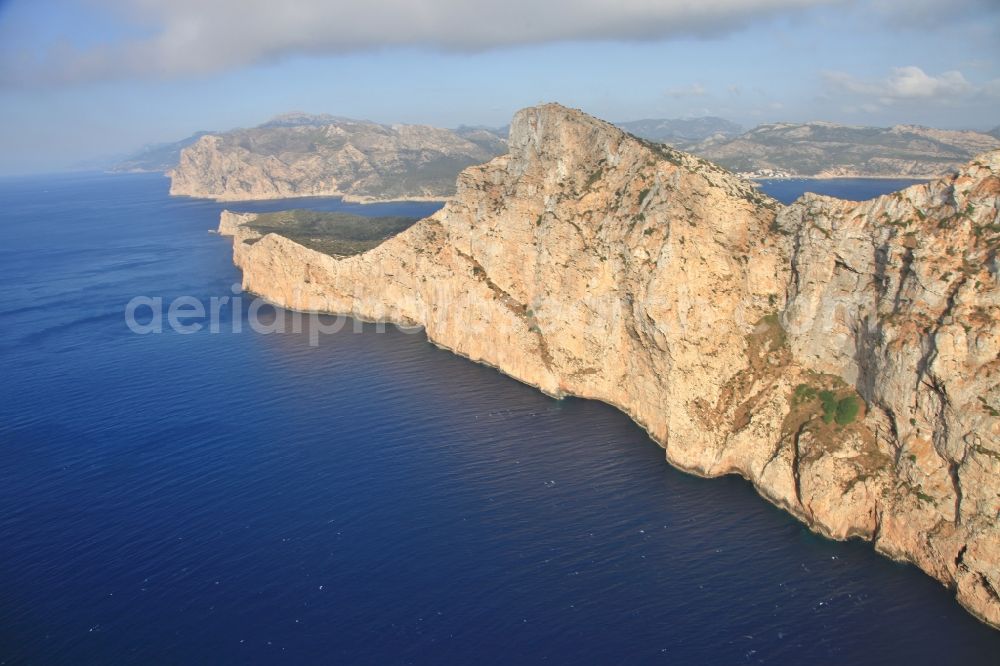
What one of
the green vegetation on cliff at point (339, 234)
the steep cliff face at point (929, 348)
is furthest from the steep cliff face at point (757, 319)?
the green vegetation on cliff at point (339, 234)

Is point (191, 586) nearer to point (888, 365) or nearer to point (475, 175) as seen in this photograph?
point (888, 365)

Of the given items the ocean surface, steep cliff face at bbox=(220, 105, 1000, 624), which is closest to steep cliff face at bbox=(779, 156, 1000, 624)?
steep cliff face at bbox=(220, 105, 1000, 624)

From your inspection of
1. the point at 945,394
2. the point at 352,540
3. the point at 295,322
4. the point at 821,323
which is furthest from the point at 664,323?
the point at 295,322

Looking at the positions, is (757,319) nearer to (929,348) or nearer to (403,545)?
(929,348)

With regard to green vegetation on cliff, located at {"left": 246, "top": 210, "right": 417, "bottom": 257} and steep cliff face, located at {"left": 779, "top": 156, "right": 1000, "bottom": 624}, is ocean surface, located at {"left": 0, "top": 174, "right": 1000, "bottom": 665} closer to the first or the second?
steep cliff face, located at {"left": 779, "top": 156, "right": 1000, "bottom": 624}

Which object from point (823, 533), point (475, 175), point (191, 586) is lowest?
point (191, 586)

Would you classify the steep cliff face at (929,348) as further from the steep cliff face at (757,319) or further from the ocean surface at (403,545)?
the ocean surface at (403,545)

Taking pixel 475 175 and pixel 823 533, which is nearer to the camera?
pixel 823 533
